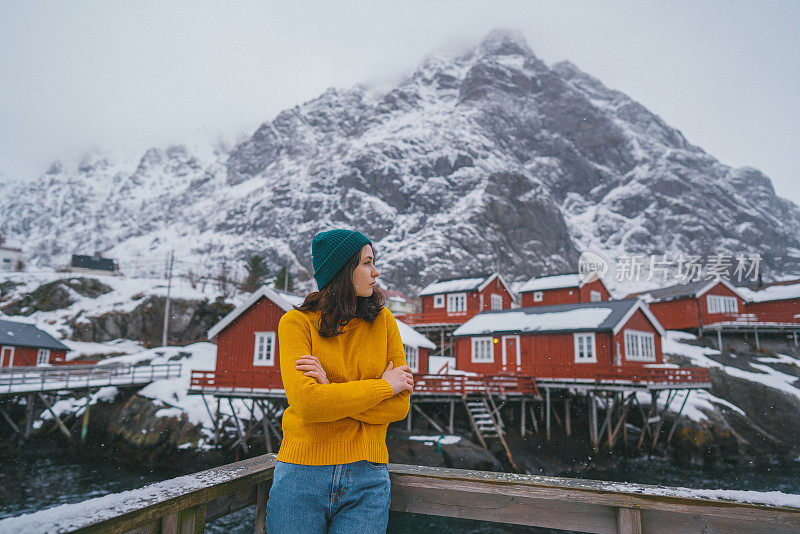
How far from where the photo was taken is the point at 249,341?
23.6m

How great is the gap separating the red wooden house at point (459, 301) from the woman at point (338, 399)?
127ft

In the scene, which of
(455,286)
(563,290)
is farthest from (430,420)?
(563,290)

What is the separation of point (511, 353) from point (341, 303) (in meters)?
28.7

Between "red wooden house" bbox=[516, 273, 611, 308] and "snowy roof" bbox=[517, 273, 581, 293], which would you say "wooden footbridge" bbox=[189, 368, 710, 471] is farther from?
"snowy roof" bbox=[517, 273, 581, 293]

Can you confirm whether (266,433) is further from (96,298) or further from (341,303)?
(96,298)

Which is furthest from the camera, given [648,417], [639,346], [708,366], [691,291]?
[691,291]

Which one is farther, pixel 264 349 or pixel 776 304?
pixel 776 304

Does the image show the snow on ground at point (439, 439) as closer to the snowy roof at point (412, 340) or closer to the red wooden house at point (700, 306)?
the snowy roof at point (412, 340)

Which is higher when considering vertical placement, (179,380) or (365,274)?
(365,274)

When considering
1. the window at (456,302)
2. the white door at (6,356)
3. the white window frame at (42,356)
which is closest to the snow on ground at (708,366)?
the window at (456,302)

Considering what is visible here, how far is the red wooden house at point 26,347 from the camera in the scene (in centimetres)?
3047

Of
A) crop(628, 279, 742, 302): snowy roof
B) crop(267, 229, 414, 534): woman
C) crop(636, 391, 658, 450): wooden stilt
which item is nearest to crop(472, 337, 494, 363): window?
crop(636, 391, 658, 450): wooden stilt

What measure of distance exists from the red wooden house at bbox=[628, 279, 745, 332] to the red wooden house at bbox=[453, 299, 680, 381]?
41.9 ft

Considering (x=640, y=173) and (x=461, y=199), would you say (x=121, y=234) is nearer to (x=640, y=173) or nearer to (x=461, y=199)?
(x=461, y=199)
